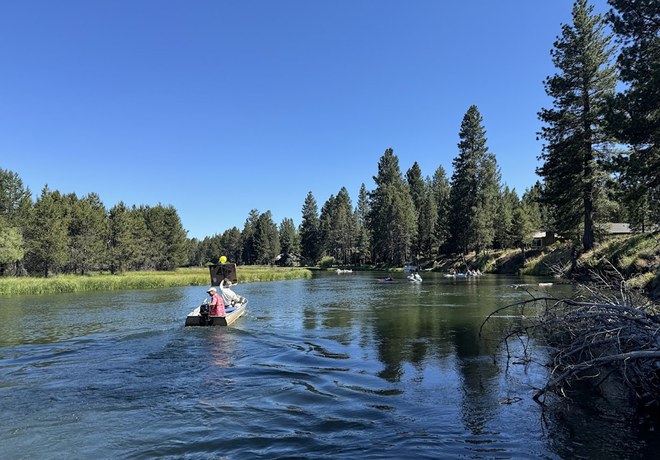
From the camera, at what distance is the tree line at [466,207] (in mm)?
22109

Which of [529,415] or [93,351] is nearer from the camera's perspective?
[529,415]

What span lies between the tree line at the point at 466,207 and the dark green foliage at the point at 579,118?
0.09 m

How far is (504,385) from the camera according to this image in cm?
1096

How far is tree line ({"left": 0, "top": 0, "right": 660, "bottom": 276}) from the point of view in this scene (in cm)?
2211

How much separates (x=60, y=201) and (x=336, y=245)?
224ft

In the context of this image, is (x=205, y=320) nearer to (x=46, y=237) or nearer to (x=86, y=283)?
(x=86, y=283)

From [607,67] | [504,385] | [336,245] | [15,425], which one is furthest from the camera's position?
[336,245]

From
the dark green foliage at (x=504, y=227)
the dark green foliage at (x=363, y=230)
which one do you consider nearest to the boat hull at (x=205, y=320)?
the dark green foliage at (x=504, y=227)

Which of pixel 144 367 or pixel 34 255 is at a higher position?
pixel 34 255

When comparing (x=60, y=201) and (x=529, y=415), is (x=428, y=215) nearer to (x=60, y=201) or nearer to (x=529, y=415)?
(x=60, y=201)

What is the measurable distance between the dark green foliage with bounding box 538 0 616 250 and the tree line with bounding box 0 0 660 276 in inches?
3.6

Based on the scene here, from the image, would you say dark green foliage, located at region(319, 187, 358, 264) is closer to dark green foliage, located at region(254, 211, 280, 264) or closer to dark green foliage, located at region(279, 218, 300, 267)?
dark green foliage, located at region(279, 218, 300, 267)

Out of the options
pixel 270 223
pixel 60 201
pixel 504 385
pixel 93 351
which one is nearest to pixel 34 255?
pixel 60 201

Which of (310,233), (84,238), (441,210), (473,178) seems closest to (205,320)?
(84,238)
